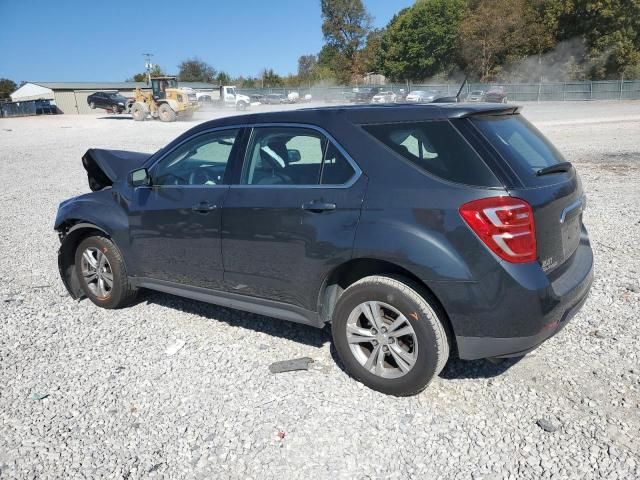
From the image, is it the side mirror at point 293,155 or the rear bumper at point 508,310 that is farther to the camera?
the side mirror at point 293,155

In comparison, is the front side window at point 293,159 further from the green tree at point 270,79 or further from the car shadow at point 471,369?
the green tree at point 270,79

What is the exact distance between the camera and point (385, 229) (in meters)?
2.98

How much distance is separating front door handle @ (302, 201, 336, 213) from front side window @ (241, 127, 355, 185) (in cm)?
15

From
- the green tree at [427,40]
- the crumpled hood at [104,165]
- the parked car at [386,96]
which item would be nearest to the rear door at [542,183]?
the crumpled hood at [104,165]

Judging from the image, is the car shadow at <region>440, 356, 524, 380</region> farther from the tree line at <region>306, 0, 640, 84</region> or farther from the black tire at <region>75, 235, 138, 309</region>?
the tree line at <region>306, 0, 640, 84</region>

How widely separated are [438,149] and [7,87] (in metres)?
117

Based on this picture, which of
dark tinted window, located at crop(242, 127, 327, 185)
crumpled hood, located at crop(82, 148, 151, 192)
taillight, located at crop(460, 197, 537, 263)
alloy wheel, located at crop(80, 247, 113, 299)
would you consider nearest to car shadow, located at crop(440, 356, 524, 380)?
taillight, located at crop(460, 197, 537, 263)

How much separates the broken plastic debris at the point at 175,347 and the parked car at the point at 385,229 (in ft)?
1.24

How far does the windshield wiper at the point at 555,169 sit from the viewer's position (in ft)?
10.1

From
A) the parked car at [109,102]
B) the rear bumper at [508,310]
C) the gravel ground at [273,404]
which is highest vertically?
the parked car at [109,102]

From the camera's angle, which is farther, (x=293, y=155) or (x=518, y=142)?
(x=293, y=155)

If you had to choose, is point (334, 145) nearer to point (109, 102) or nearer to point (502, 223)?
point (502, 223)

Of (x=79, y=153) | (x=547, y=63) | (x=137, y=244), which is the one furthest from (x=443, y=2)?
(x=137, y=244)

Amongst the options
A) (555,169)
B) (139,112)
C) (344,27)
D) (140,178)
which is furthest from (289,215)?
(344,27)
